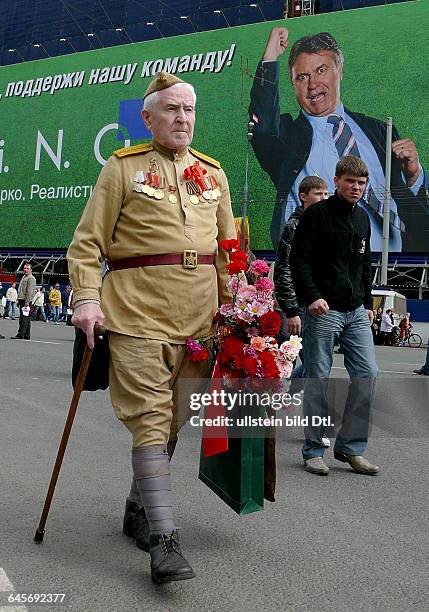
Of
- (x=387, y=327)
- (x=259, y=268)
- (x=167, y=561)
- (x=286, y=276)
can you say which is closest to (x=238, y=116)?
(x=387, y=327)

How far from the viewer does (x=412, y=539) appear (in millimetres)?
3689

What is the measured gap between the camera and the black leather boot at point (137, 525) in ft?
11.2

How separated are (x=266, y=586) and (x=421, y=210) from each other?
3917cm

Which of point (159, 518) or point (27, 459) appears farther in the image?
point (27, 459)

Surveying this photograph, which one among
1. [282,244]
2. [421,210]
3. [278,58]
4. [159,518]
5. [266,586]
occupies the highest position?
[278,58]

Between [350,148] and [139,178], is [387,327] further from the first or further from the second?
[139,178]

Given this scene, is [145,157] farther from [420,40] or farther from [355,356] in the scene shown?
[420,40]

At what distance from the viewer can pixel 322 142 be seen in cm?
4331

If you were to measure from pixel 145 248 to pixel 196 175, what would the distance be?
39 cm

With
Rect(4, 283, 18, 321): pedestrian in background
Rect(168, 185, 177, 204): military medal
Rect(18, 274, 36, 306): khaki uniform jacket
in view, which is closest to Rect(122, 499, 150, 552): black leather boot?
Rect(168, 185, 177, 204): military medal

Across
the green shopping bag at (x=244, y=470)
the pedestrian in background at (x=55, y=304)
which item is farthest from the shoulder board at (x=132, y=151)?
the pedestrian in background at (x=55, y=304)

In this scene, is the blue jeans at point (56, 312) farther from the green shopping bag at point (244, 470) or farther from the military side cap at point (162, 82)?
the green shopping bag at point (244, 470)

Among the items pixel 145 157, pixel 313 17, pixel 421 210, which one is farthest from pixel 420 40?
pixel 145 157

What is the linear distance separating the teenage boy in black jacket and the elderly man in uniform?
169cm
